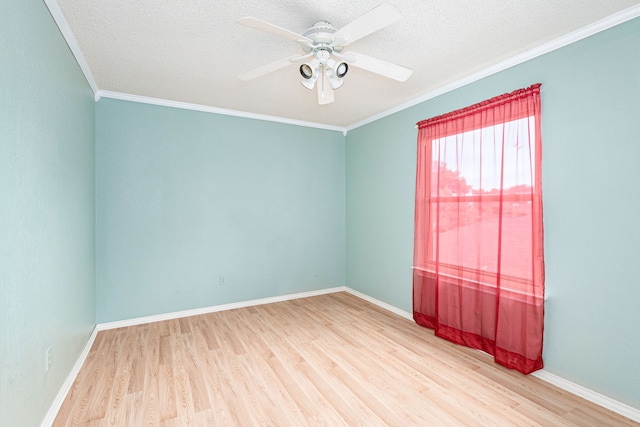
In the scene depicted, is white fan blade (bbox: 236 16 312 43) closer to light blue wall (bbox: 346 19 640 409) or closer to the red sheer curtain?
the red sheer curtain

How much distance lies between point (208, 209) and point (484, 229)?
3197 millimetres

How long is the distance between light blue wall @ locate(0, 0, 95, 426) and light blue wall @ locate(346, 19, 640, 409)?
3377 millimetres

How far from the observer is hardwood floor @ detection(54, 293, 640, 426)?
1.90m

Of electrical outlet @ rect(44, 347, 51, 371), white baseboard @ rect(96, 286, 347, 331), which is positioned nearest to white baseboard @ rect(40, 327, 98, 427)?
electrical outlet @ rect(44, 347, 51, 371)

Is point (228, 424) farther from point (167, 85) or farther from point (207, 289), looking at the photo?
point (167, 85)

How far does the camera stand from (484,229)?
8.96 feet

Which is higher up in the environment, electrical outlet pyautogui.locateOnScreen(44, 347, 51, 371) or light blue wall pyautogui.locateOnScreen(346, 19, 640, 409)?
light blue wall pyautogui.locateOnScreen(346, 19, 640, 409)

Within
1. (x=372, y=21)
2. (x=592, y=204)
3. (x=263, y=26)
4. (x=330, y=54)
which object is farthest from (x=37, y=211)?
(x=592, y=204)

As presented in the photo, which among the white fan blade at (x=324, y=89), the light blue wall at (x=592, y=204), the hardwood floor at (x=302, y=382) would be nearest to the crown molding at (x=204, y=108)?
the white fan blade at (x=324, y=89)

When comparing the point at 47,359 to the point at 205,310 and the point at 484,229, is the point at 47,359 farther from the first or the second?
the point at 484,229

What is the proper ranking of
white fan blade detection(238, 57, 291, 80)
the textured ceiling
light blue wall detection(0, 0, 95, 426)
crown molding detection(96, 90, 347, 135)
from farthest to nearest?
1. crown molding detection(96, 90, 347, 135)
2. white fan blade detection(238, 57, 291, 80)
3. the textured ceiling
4. light blue wall detection(0, 0, 95, 426)

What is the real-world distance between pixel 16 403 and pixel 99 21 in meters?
2.33

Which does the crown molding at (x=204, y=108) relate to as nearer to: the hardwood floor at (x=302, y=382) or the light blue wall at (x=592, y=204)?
the light blue wall at (x=592, y=204)

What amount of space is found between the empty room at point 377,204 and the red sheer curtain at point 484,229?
0.02m
